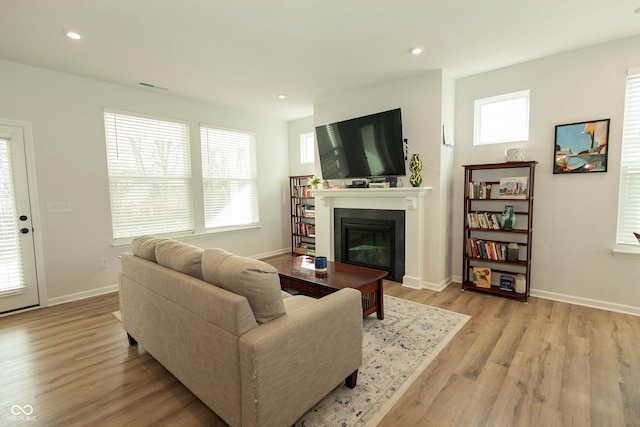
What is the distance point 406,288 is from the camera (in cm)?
389

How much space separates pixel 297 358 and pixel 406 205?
2848 millimetres

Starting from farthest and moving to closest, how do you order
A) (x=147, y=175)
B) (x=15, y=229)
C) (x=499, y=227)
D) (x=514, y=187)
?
(x=147, y=175) < (x=499, y=227) < (x=514, y=187) < (x=15, y=229)

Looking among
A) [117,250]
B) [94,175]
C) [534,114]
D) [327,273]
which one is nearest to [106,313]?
[117,250]

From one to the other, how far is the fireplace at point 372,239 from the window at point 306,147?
5.48 feet

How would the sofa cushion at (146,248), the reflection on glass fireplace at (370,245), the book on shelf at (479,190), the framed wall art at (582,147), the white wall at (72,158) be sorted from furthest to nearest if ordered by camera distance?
the reflection on glass fireplace at (370,245), the book on shelf at (479,190), the white wall at (72,158), the framed wall art at (582,147), the sofa cushion at (146,248)

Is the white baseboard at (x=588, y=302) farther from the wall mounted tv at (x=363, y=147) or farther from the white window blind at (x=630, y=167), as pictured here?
the wall mounted tv at (x=363, y=147)

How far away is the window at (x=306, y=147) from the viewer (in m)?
5.93

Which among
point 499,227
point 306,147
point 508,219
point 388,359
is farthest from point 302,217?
point 388,359

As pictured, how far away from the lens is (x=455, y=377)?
82.2 inches

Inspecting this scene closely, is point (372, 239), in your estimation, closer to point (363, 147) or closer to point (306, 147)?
point (363, 147)

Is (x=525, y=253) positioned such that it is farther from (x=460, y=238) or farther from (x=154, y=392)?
(x=154, y=392)

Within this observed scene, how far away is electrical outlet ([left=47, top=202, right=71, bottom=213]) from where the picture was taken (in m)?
3.49

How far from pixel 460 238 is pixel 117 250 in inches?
182

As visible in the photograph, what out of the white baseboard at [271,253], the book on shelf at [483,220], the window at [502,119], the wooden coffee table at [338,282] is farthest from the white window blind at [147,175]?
the window at [502,119]
